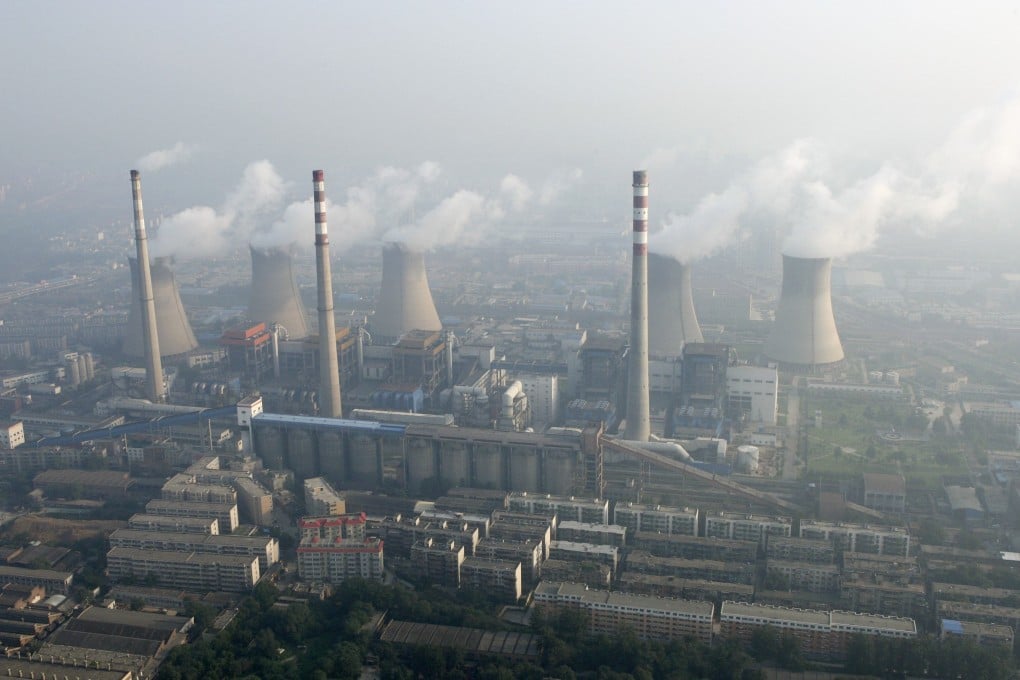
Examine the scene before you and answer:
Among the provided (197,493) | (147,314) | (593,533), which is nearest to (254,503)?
(197,493)

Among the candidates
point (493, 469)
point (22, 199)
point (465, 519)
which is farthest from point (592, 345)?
point (22, 199)

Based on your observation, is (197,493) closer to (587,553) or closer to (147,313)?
(587,553)

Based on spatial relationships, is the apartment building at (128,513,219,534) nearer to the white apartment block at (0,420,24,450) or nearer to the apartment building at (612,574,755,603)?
the white apartment block at (0,420,24,450)

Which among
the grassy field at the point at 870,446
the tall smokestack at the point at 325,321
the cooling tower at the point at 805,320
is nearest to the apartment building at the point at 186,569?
the tall smokestack at the point at 325,321

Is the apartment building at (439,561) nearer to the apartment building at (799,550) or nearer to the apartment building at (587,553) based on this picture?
the apartment building at (587,553)

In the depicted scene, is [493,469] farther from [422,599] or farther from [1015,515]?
[1015,515]

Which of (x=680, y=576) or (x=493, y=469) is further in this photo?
(x=493, y=469)
